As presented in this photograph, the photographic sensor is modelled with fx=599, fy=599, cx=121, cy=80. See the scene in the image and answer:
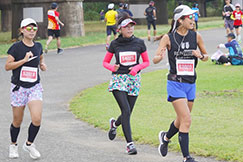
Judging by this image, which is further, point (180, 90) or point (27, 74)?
point (27, 74)

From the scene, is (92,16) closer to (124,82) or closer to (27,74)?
(124,82)

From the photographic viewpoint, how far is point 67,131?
933 cm

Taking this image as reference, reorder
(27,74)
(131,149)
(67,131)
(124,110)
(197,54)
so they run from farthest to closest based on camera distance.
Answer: (67,131), (124,110), (131,149), (27,74), (197,54)

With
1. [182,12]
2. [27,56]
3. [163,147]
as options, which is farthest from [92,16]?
[182,12]

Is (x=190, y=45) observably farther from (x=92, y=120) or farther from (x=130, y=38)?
(x=92, y=120)

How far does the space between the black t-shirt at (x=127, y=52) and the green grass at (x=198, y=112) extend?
44.8 inches

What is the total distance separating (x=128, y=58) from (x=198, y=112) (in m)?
2.98

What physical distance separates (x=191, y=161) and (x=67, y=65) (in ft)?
42.4

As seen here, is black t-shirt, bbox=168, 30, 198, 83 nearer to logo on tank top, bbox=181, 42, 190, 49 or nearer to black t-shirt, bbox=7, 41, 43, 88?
logo on tank top, bbox=181, 42, 190, 49

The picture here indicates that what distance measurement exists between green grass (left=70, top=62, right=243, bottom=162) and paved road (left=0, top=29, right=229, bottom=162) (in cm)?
28

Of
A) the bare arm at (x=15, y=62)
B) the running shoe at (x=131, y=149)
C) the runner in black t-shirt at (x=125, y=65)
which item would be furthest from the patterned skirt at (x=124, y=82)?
the bare arm at (x=15, y=62)

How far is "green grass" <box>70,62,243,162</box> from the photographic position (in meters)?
7.85

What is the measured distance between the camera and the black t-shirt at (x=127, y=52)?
307 inches

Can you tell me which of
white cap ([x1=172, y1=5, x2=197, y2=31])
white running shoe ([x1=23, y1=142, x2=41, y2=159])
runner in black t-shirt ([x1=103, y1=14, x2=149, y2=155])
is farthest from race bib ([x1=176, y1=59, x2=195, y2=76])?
white running shoe ([x1=23, y1=142, x2=41, y2=159])
